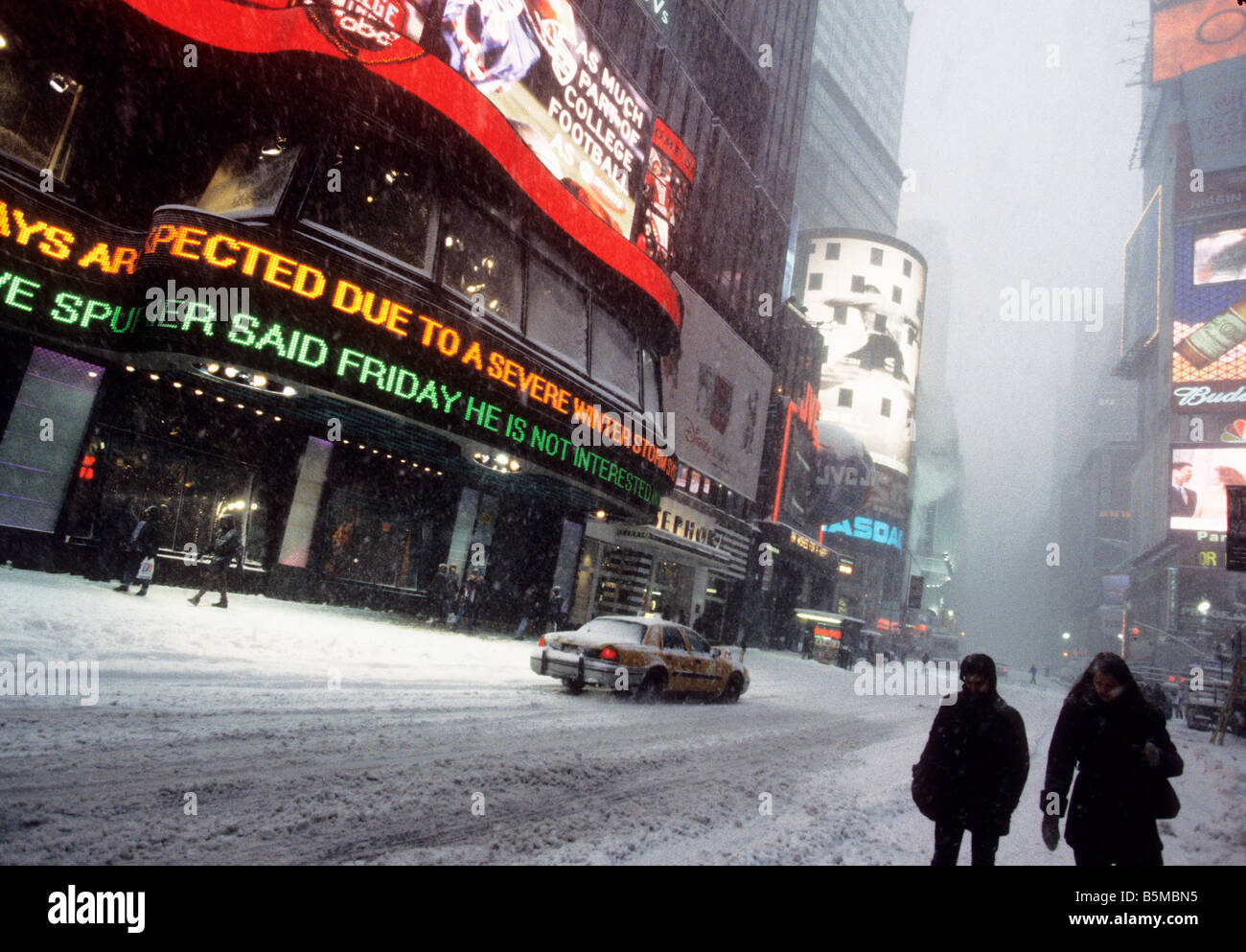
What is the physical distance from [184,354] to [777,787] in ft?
36.4

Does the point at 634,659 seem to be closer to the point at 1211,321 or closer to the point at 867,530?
the point at 867,530

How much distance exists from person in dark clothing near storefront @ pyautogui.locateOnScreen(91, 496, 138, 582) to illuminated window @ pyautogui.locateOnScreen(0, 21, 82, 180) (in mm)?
6325

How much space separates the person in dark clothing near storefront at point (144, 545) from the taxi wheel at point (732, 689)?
1113cm

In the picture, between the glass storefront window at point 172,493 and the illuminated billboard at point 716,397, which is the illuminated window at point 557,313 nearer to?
the illuminated billboard at point 716,397

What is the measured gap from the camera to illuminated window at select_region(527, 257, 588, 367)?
55.5 feet

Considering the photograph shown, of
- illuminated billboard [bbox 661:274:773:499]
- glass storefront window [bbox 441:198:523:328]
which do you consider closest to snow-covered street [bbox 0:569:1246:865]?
glass storefront window [bbox 441:198:523:328]

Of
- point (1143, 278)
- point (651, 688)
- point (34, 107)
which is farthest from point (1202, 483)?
point (34, 107)

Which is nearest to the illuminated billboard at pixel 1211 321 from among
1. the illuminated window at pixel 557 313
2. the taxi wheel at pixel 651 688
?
the illuminated window at pixel 557 313

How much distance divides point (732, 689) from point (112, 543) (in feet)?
41.3

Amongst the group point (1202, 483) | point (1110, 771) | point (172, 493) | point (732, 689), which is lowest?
point (732, 689)

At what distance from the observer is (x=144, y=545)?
12.9 meters

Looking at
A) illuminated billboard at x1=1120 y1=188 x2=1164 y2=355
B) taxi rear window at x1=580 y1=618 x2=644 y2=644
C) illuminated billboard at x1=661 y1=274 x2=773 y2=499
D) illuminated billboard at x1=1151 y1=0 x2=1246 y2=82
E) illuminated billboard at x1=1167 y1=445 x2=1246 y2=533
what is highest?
illuminated billboard at x1=1151 y1=0 x2=1246 y2=82

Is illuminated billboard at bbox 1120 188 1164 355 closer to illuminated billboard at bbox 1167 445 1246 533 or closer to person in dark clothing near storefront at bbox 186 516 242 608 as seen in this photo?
illuminated billboard at bbox 1167 445 1246 533
